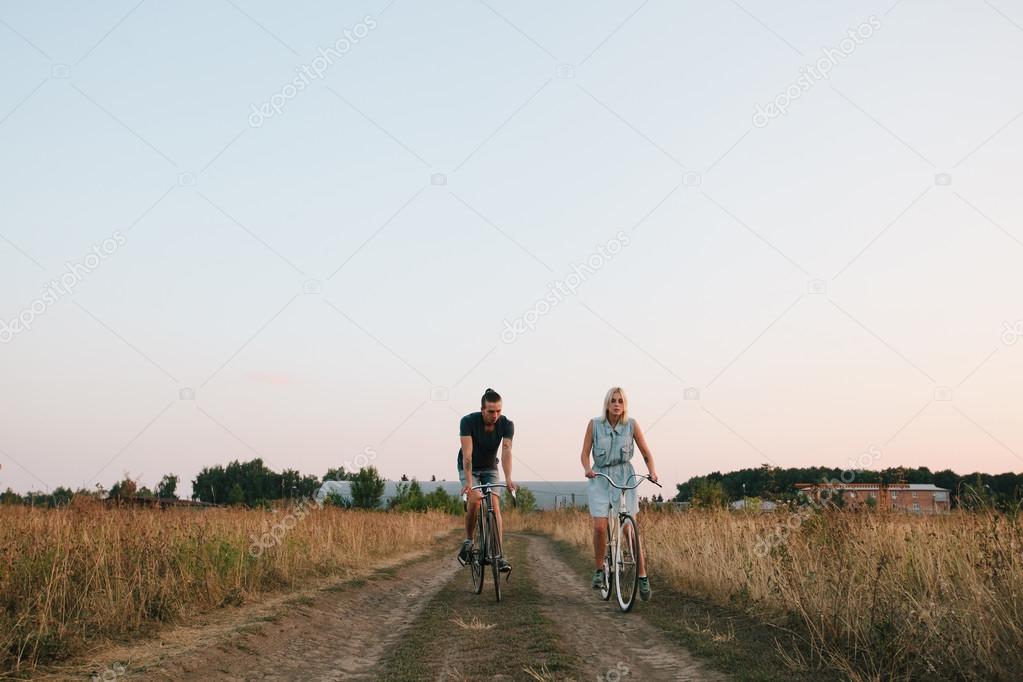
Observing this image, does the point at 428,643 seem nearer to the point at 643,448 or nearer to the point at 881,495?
the point at 643,448

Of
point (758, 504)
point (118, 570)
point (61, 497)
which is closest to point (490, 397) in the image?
point (118, 570)

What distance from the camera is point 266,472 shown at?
122m

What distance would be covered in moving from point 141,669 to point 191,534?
4.36 meters

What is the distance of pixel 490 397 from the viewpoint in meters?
9.76

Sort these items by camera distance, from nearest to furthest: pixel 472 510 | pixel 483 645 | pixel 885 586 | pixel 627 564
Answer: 1. pixel 885 586
2. pixel 483 645
3. pixel 627 564
4. pixel 472 510

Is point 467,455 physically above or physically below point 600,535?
above

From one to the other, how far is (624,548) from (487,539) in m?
1.91

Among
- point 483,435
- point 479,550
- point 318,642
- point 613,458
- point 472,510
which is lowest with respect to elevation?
point 318,642

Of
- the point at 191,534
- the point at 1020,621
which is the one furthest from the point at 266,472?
the point at 1020,621

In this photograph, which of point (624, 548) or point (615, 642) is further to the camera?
point (624, 548)

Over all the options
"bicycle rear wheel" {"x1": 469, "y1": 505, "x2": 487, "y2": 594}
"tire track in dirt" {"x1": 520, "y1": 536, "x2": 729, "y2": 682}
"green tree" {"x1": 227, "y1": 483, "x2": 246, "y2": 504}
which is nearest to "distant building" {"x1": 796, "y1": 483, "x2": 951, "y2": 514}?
"tire track in dirt" {"x1": 520, "y1": 536, "x2": 729, "y2": 682}

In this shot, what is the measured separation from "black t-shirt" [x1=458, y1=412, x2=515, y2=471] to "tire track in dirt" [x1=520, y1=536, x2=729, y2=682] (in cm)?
193

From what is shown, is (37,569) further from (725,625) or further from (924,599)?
(924,599)

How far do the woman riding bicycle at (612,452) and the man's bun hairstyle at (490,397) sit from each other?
1.20m
